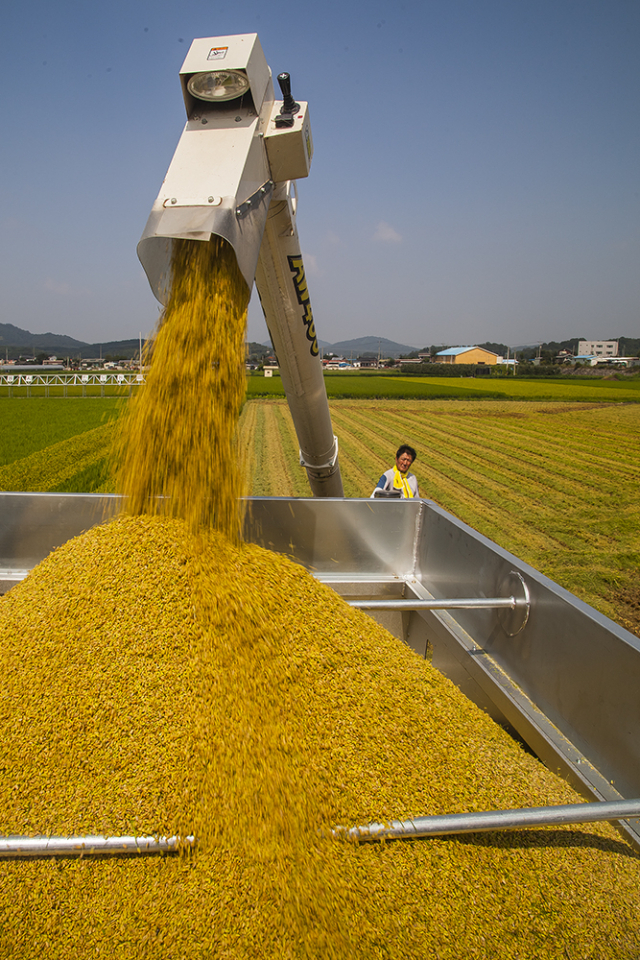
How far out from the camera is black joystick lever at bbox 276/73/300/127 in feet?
6.67

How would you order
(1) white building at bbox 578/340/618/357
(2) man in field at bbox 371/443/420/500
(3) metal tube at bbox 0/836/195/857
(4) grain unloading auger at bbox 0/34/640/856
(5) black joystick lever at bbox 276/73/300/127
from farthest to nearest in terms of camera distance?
1. (1) white building at bbox 578/340/618/357
2. (2) man in field at bbox 371/443/420/500
3. (5) black joystick lever at bbox 276/73/300/127
4. (4) grain unloading auger at bbox 0/34/640/856
5. (3) metal tube at bbox 0/836/195/857

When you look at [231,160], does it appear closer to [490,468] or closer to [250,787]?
[250,787]

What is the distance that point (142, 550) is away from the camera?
1.96 m

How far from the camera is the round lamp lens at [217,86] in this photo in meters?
1.91

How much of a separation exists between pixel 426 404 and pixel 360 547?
2515cm

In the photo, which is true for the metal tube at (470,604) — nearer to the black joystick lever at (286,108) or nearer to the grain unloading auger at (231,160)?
the grain unloading auger at (231,160)

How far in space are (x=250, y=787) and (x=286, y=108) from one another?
2.27 m

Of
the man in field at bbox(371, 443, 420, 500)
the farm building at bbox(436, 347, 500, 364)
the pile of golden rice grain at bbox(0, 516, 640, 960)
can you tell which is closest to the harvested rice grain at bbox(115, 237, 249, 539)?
the pile of golden rice grain at bbox(0, 516, 640, 960)

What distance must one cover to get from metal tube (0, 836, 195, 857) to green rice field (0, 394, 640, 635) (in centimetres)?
126

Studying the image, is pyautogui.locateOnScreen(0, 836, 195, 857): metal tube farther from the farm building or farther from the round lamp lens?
the farm building

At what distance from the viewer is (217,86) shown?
1934 millimetres

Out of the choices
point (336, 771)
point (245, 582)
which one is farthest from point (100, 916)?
point (245, 582)

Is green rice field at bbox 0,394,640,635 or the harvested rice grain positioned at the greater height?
the harvested rice grain

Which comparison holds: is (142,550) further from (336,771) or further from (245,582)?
(336,771)
